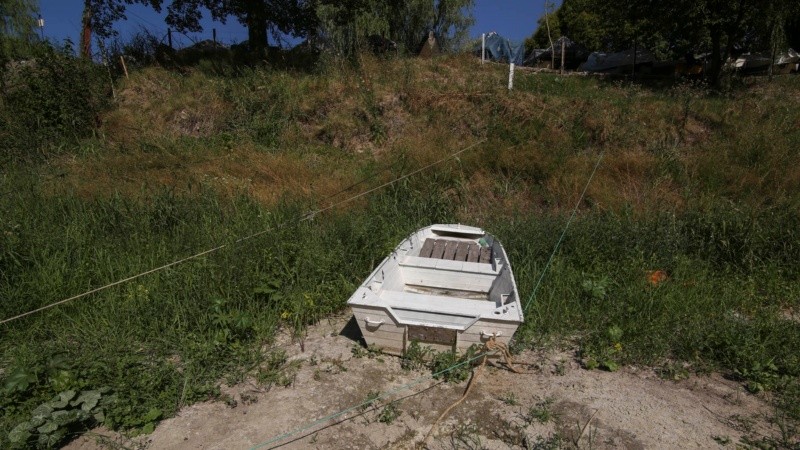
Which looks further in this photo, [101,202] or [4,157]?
[4,157]

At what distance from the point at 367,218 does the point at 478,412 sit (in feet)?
11.2

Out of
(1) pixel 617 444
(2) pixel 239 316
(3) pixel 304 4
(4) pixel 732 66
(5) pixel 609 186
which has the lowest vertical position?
(1) pixel 617 444

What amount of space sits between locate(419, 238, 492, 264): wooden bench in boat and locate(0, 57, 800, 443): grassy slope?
0.49 metres

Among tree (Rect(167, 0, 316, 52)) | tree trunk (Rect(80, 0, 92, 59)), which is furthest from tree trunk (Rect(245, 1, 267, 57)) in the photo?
tree trunk (Rect(80, 0, 92, 59))

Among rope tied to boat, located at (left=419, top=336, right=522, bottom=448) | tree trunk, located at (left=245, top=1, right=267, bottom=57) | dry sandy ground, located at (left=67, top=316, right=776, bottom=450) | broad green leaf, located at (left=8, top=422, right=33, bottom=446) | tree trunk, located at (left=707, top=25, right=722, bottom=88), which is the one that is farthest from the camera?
tree trunk, located at (left=707, top=25, right=722, bottom=88)

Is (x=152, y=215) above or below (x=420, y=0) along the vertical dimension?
below

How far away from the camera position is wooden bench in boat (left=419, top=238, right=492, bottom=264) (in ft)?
17.5

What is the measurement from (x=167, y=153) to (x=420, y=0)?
1453 centimetres

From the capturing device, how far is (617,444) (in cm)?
306

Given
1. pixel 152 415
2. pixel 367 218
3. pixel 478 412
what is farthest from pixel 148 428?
pixel 367 218

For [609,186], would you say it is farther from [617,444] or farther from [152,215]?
[152,215]

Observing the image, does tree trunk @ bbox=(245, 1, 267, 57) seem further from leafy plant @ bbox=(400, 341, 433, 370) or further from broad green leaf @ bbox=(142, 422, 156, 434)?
broad green leaf @ bbox=(142, 422, 156, 434)

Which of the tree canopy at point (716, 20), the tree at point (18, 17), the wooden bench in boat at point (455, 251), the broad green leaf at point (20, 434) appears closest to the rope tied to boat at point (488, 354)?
the wooden bench in boat at point (455, 251)

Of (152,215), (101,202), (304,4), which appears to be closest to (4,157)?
(101,202)
